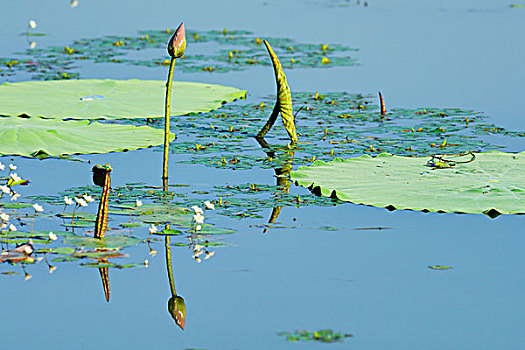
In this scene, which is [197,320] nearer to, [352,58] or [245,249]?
[245,249]

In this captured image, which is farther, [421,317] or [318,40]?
[318,40]

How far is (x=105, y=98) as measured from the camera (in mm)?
7402

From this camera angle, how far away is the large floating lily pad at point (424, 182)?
14.9 feet

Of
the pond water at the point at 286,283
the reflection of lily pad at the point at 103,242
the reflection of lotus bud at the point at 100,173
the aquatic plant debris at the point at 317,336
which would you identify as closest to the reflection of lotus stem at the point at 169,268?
the pond water at the point at 286,283

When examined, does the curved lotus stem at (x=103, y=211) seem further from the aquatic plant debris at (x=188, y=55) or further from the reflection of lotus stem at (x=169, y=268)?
the aquatic plant debris at (x=188, y=55)

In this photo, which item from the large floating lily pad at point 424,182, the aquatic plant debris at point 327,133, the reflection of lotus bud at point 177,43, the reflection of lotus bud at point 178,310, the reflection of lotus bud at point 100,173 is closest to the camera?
the reflection of lotus bud at point 178,310

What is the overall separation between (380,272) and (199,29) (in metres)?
9.14

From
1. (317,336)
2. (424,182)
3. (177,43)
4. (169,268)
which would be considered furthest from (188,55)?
(317,336)

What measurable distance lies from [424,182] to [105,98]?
3.26 metres

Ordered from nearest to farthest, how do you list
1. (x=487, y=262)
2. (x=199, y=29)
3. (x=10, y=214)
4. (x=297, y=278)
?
(x=297, y=278) → (x=487, y=262) → (x=10, y=214) → (x=199, y=29)

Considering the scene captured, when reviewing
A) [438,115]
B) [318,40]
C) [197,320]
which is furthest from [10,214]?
[318,40]

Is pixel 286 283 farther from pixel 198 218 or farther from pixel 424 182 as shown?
pixel 424 182

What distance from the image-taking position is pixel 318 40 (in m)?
11.6

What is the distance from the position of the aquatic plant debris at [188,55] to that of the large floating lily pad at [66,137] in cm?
243
